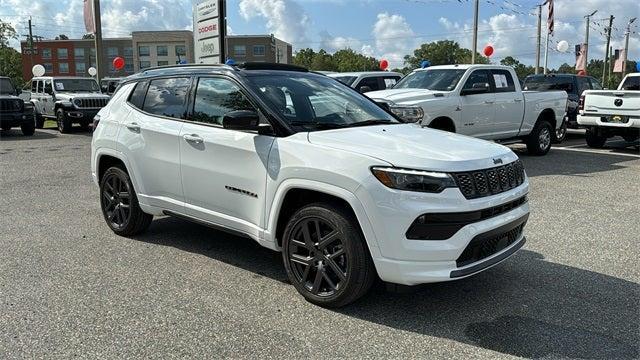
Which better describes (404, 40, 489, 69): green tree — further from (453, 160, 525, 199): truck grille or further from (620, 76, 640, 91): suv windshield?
(453, 160, 525, 199): truck grille

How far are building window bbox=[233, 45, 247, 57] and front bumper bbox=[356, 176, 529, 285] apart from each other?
108350mm

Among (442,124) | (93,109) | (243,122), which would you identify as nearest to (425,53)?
(93,109)

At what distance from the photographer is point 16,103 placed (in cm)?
1798

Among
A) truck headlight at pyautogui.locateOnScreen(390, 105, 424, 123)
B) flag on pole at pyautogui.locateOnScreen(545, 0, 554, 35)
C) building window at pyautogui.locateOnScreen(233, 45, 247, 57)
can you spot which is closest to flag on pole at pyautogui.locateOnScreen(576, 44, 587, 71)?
flag on pole at pyautogui.locateOnScreen(545, 0, 554, 35)

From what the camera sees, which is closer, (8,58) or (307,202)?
(307,202)

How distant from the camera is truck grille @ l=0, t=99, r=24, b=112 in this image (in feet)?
58.5

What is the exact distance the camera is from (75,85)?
20250 millimetres

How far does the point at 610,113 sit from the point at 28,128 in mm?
17489

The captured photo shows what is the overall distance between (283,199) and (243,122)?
2.14 feet

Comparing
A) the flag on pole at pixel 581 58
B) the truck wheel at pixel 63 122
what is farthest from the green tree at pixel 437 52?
the truck wheel at pixel 63 122

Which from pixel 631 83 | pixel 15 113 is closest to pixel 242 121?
pixel 631 83

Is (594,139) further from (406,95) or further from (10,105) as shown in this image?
(10,105)

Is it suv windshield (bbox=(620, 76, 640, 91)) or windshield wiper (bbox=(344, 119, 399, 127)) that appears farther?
suv windshield (bbox=(620, 76, 640, 91))

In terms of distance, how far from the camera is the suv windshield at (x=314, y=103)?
4.43 meters
